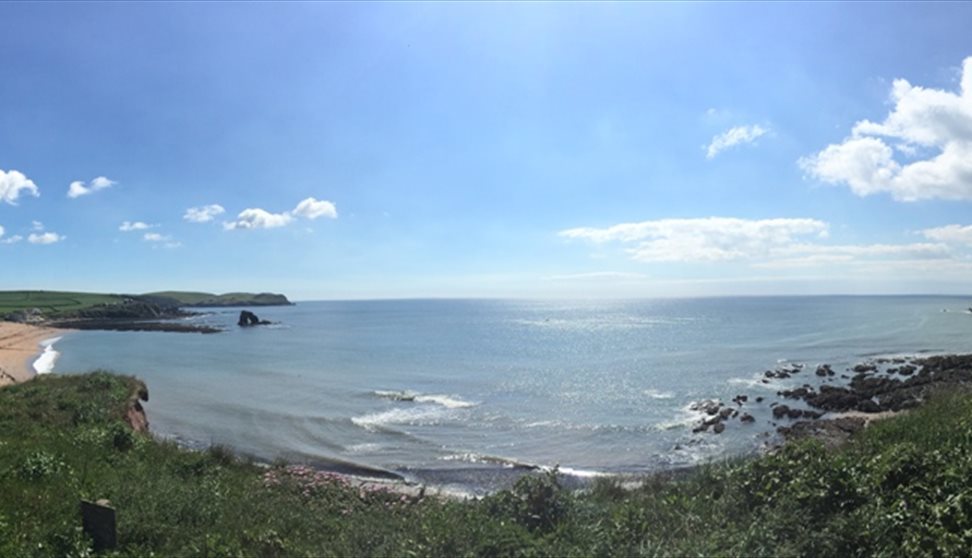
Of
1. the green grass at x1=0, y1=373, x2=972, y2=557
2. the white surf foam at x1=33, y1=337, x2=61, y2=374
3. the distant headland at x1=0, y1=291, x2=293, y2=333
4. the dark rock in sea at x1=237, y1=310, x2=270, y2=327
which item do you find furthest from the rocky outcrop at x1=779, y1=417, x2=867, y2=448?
the dark rock in sea at x1=237, y1=310, x2=270, y2=327

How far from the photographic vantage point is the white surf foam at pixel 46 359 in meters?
49.3

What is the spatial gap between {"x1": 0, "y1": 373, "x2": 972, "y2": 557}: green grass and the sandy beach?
84.9ft

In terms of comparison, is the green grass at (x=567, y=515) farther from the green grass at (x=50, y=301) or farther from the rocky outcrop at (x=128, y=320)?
the green grass at (x=50, y=301)

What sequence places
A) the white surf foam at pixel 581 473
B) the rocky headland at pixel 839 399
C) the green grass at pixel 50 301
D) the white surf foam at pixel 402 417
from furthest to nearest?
the green grass at pixel 50 301
the white surf foam at pixel 402 417
the rocky headland at pixel 839 399
the white surf foam at pixel 581 473

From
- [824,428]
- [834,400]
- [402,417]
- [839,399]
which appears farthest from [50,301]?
[824,428]

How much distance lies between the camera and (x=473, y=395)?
128 ft

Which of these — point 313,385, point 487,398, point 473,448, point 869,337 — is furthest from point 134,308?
point 869,337

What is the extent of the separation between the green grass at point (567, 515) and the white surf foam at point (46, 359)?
4307 centimetres

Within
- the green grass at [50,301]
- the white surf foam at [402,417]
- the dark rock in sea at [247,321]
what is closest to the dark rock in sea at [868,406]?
the white surf foam at [402,417]

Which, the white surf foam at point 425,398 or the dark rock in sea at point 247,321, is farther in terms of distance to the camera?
the dark rock in sea at point 247,321

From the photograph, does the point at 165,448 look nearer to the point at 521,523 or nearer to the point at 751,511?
the point at 521,523

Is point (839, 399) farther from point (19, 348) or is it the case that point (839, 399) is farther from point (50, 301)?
point (50, 301)

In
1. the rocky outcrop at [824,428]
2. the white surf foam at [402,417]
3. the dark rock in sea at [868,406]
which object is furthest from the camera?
the dark rock in sea at [868,406]

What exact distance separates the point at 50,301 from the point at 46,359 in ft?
427
